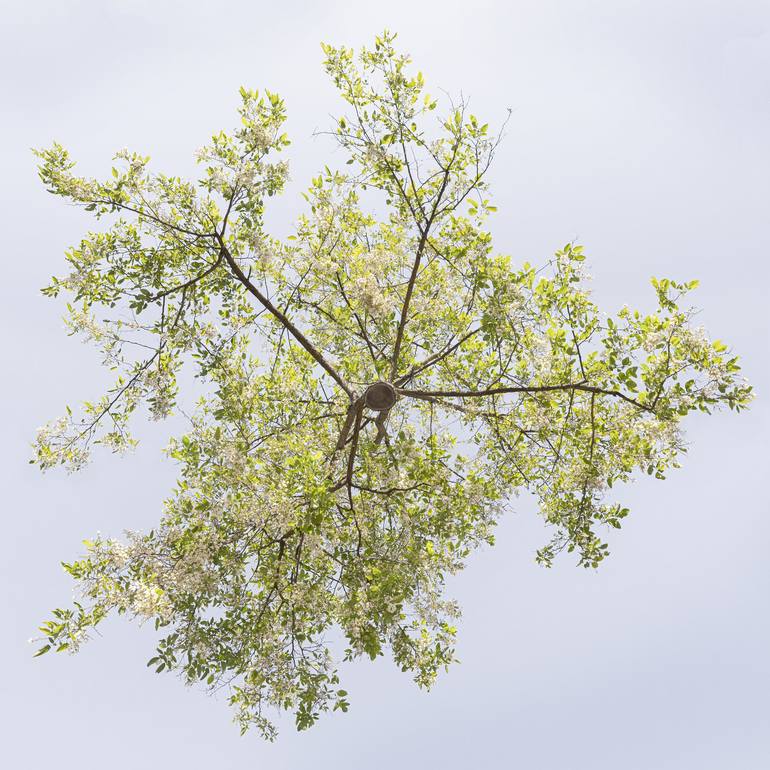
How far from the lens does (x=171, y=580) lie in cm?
679

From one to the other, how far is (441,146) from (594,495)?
4224mm

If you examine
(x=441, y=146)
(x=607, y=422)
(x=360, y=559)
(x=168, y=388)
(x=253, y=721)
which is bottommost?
(x=253, y=721)

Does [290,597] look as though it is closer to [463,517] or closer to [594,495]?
[463,517]

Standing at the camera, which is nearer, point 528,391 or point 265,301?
point 265,301

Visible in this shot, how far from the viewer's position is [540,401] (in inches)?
334

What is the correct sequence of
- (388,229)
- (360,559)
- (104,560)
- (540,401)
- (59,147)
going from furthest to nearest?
(388,229) → (540,401) → (360,559) → (59,147) → (104,560)

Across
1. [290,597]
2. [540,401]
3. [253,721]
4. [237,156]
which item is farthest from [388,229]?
[253,721]

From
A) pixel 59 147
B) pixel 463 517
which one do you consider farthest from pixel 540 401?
pixel 59 147

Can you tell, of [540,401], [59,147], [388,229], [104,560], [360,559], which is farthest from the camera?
[388,229]

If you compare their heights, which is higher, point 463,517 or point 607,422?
point 607,422

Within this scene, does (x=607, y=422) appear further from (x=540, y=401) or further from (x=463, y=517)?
(x=463, y=517)

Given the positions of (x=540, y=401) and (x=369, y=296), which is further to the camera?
(x=540, y=401)

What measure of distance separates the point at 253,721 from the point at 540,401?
4.77m

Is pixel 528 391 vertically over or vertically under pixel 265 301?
over
